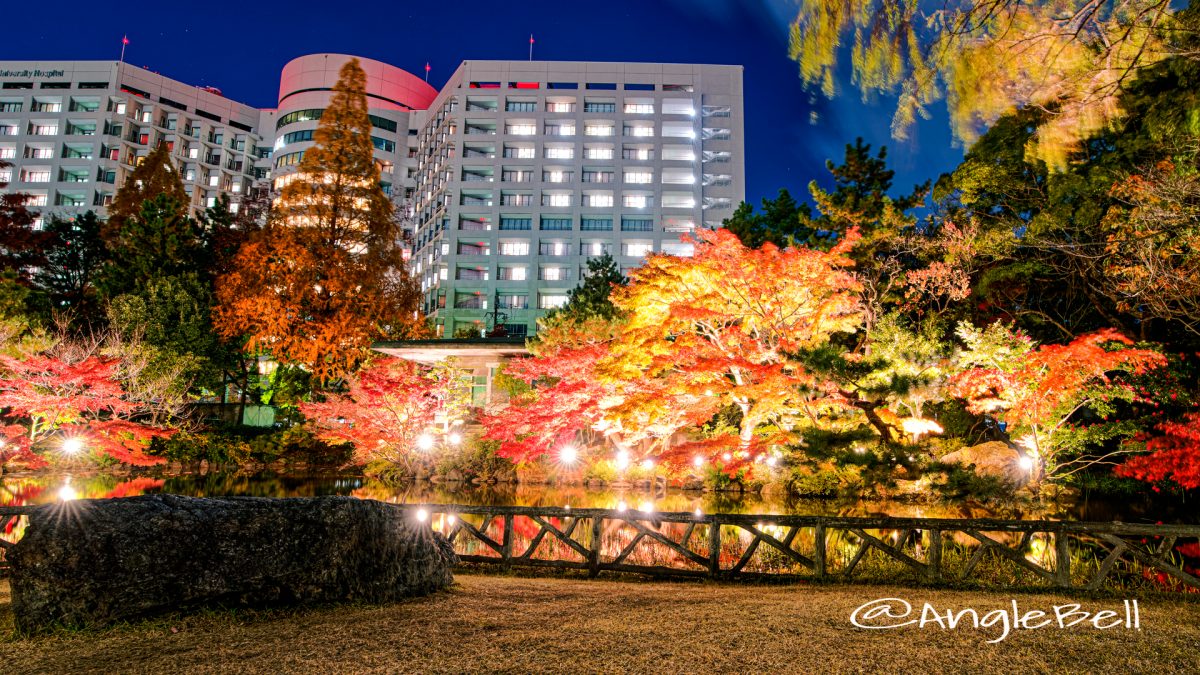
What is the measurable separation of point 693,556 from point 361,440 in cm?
1556

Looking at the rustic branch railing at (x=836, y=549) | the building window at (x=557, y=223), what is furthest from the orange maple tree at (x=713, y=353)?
the building window at (x=557, y=223)

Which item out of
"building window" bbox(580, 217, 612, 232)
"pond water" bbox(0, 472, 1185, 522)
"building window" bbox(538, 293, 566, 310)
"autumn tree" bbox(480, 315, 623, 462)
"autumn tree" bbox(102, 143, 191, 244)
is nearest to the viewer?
"pond water" bbox(0, 472, 1185, 522)

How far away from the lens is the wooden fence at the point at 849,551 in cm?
688

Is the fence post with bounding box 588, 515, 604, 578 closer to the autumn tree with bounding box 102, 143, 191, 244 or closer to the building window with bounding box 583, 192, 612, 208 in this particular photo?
the autumn tree with bounding box 102, 143, 191, 244

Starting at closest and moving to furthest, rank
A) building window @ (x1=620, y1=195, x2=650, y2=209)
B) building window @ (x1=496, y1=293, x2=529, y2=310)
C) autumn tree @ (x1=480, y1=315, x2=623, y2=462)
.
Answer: autumn tree @ (x1=480, y1=315, x2=623, y2=462)
building window @ (x1=496, y1=293, x2=529, y2=310)
building window @ (x1=620, y1=195, x2=650, y2=209)

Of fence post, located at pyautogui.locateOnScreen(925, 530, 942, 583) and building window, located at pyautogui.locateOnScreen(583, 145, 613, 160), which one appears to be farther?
building window, located at pyautogui.locateOnScreen(583, 145, 613, 160)

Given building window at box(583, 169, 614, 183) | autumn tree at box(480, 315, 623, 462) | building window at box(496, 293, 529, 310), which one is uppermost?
building window at box(583, 169, 614, 183)

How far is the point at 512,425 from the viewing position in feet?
61.9

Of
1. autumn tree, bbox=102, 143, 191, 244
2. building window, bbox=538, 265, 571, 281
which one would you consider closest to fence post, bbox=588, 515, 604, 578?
autumn tree, bbox=102, 143, 191, 244

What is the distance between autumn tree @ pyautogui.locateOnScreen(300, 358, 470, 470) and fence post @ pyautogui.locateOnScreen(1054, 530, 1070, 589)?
16.9 meters

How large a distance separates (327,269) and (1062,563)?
23434 mm

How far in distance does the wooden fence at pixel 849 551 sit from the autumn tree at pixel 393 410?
9.87 m

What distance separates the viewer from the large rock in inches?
163

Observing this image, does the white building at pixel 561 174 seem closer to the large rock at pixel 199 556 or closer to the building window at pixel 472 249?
the building window at pixel 472 249
